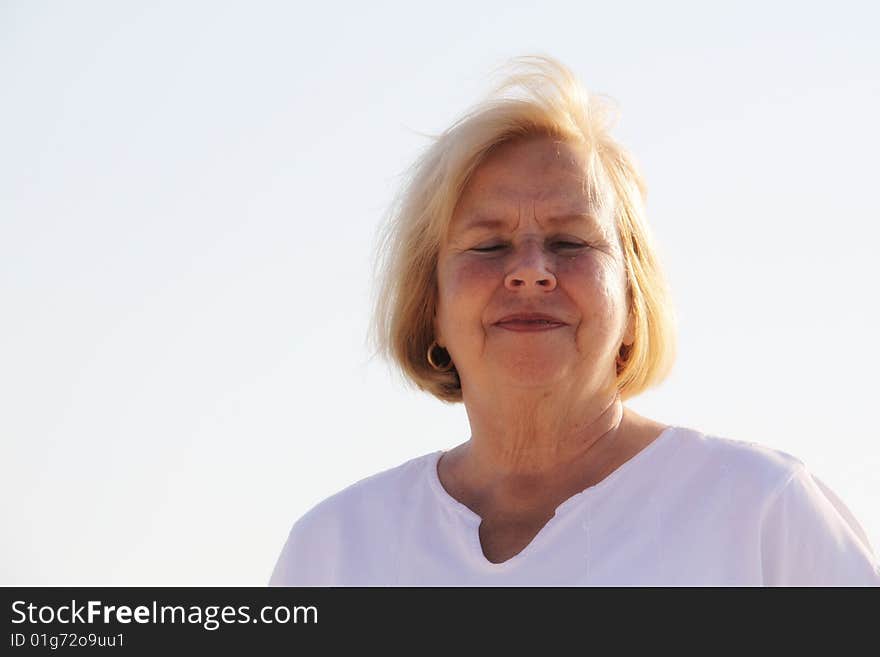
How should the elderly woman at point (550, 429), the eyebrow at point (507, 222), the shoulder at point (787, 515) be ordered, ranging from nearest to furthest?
the shoulder at point (787, 515) → the elderly woman at point (550, 429) → the eyebrow at point (507, 222)

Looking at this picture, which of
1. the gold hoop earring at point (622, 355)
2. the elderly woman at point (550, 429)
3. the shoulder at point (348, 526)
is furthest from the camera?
the gold hoop earring at point (622, 355)

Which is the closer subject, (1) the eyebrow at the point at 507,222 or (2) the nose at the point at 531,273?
(2) the nose at the point at 531,273

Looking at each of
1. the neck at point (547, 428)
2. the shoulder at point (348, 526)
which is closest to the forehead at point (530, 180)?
the neck at point (547, 428)

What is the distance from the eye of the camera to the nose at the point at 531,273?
4098 millimetres

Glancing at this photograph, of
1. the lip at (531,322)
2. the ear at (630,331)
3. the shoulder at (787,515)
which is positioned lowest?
the shoulder at (787,515)

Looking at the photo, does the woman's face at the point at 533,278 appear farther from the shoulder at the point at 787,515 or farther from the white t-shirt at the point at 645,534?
the shoulder at the point at 787,515

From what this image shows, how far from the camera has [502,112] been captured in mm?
4465

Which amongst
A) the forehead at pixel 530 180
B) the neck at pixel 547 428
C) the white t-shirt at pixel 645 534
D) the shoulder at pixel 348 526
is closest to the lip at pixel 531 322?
the neck at pixel 547 428

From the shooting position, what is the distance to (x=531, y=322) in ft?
13.6

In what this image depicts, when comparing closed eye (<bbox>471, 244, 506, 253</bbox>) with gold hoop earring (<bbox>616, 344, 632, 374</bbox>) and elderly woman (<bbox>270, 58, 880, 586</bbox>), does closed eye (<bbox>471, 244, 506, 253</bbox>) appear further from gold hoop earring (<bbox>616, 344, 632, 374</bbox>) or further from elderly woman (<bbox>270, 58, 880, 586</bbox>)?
gold hoop earring (<bbox>616, 344, 632, 374</bbox>)

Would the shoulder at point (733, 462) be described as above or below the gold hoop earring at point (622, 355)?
below

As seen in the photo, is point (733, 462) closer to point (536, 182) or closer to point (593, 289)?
point (593, 289)

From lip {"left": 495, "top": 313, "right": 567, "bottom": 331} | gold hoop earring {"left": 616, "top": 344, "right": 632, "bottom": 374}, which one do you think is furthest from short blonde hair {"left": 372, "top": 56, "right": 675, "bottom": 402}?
lip {"left": 495, "top": 313, "right": 567, "bottom": 331}
